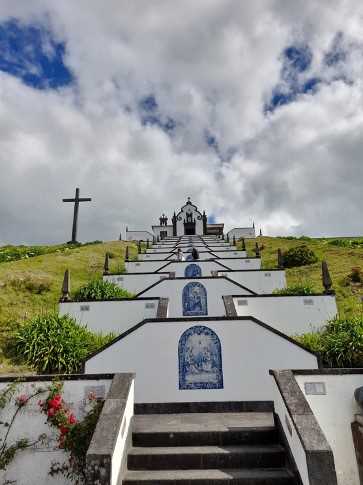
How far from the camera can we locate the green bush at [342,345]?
9297 mm

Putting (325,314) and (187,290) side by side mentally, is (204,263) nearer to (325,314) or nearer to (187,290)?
(187,290)

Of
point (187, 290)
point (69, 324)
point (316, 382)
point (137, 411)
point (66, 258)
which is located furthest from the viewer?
point (66, 258)

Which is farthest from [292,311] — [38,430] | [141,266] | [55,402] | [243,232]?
[243,232]

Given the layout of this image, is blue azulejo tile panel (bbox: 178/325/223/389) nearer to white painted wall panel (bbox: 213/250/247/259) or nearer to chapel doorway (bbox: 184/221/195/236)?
white painted wall panel (bbox: 213/250/247/259)

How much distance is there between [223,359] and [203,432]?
2.34 meters

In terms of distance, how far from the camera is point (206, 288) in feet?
46.1

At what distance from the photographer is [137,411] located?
7.65 meters

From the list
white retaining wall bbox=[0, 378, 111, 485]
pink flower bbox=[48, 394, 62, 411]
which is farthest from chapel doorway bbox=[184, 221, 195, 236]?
pink flower bbox=[48, 394, 62, 411]

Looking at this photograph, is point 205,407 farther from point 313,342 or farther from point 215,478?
point 313,342

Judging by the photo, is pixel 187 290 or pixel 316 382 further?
pixel 187 290

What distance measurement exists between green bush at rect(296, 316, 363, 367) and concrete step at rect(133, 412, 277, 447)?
3553 millimetres

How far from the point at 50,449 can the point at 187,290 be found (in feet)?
29.1

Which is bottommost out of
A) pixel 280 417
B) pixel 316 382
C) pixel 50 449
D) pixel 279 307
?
pixel 50 449

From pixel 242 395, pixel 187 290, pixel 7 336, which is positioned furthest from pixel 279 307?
pixel 7 336
